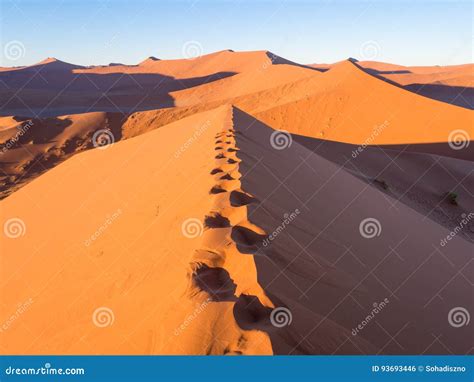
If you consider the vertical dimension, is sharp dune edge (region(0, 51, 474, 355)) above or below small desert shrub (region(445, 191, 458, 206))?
below

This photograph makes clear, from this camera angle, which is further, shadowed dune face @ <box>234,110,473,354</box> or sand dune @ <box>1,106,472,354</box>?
shadowed dune face @ <box>234,110,473,354</box>

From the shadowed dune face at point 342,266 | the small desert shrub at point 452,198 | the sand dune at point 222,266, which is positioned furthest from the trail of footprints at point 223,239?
the small desert shrub at point 452,198

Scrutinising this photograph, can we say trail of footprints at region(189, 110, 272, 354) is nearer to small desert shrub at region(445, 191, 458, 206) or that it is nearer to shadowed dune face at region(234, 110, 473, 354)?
shadowed dune face at region(234, 110, 473, 354)

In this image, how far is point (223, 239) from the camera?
135 inches

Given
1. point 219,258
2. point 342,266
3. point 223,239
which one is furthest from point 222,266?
point 342,266

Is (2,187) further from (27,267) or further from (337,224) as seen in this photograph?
(337,224)

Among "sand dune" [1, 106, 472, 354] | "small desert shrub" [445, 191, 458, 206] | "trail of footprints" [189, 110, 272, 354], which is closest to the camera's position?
"sand dune" [1, 106, 472, 354]

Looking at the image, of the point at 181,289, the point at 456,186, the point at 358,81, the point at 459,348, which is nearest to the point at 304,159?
the point at 459,348

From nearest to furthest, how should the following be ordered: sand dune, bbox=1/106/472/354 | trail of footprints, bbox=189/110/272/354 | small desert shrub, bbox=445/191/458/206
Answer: sand dune, bbox=1/106/472/354 → trail of footprints, bbox=189/110/272/354 → small desert shrub, bbox=445/191/458/206

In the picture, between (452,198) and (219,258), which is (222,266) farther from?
(452,198)

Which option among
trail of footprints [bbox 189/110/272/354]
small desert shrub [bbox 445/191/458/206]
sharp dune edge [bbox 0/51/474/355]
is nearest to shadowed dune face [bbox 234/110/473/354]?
sharp dune edge [bbox 0/51/474/355]

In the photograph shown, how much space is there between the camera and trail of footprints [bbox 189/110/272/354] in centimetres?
290

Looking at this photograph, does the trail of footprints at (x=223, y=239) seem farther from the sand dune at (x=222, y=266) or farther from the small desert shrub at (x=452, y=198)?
the small desert shrub at (x=452, y=198)

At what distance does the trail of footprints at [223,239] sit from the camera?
114 inches
